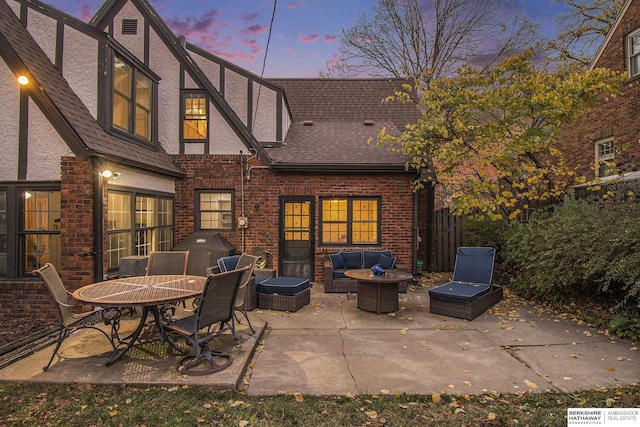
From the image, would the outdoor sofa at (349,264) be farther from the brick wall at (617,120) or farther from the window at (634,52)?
the window at (634,52)

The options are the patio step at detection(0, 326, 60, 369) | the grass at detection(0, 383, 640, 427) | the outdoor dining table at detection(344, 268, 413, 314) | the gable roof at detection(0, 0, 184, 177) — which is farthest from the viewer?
the outdoor dining table at detection(344, 268, 413, 314)

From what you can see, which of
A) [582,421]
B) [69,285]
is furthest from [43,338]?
[582,421]

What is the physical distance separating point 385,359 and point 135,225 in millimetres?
5768

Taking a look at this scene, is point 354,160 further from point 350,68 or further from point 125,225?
point 350,68

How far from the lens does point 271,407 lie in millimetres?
3617

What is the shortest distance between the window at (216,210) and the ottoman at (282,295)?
3.32 metres

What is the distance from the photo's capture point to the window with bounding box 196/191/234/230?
10.3m

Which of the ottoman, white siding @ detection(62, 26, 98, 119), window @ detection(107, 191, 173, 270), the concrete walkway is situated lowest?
the concrete walkway

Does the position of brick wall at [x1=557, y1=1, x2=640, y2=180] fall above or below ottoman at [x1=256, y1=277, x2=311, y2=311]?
above

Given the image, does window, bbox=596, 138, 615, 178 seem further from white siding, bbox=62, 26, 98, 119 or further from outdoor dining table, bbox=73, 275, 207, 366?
white siding, bbox=62, 26, 98, 119

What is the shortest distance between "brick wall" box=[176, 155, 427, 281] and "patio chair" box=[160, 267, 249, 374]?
5.40 metres

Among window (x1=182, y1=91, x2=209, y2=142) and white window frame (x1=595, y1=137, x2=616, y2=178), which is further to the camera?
white window frame (x1=595, y1=137, x2=616, y2=178)

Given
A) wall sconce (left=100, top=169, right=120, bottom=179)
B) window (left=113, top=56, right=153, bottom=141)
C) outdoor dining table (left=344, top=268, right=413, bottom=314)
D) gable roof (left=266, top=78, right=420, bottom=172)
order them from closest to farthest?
wall sconce (left=100, top=169, right=120, bottom=179) → outdoor dining table (left=344, top=268, right=413, bottom=314) → window (left=113, top=56, right=153, bottom=141) → gable roof (left=266, top=78, right=420, bottom=172)

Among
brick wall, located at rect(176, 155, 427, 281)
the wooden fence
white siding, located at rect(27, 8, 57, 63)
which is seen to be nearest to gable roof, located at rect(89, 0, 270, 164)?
brick wall, located at rect(176, 155, 427, 281)
